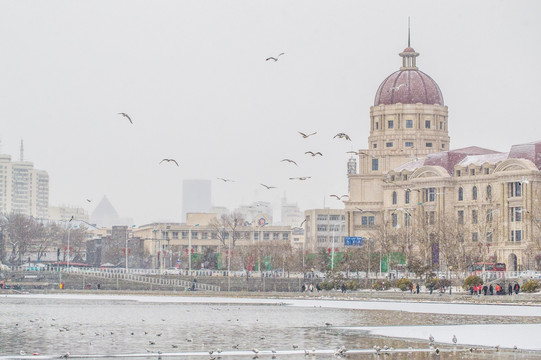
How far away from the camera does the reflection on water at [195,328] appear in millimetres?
54694

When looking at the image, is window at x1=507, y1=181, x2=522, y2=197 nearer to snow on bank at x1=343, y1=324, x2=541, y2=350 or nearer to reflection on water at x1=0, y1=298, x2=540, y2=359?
Answer: reflection on water at x1=0, y1=298, x2=540, y2=359

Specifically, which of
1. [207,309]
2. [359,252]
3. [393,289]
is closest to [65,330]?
[207,309]

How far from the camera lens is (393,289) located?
398 ft

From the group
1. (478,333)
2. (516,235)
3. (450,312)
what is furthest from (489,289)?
(478,333)

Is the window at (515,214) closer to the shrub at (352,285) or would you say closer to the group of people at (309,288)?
the group of people at (309,288)

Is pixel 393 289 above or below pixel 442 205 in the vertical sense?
below

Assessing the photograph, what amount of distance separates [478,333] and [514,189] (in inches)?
3967

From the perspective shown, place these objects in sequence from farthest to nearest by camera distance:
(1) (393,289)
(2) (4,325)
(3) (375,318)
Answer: (1) (393,289) → (3) (375,318) → (2) (4,325)

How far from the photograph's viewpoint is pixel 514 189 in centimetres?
16050

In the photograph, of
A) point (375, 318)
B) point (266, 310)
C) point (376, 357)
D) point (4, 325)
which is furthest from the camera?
point (266, 310)

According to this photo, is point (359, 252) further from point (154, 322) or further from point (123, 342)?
point (123, 342)

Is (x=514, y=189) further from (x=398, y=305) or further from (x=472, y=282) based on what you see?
(x=398, y=305)

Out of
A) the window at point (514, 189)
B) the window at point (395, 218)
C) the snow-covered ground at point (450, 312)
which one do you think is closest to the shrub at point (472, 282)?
the snow-covered ground at point (450, 312)

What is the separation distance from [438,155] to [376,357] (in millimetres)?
131020
